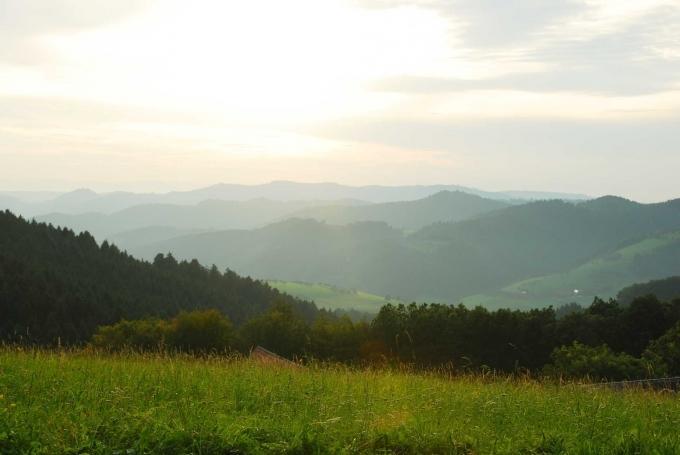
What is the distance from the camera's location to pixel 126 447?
7.47 m

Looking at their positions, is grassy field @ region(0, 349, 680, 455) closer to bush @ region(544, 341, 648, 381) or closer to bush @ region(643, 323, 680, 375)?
bush @ region(544, 341, 648, 381)

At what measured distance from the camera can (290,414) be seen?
902 cm

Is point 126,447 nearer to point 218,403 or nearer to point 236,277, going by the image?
point 218,403

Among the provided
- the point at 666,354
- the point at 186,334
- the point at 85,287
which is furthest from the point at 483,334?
the point at 85,287

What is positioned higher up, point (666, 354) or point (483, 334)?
point (666, 354)

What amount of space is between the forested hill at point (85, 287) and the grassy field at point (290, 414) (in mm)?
78038

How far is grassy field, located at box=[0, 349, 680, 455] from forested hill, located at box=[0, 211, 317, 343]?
78.0 meters

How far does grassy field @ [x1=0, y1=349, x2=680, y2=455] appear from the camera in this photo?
7.65m

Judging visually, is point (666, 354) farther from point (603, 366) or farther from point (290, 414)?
point (290, 414)

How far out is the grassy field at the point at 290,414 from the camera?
7.65 metres

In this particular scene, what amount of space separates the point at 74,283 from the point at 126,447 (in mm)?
114324

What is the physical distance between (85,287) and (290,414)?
4472 inches

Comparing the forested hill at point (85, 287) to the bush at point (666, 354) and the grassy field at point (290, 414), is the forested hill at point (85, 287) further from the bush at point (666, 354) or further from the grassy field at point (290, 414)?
the grassy field at point (290, 414)

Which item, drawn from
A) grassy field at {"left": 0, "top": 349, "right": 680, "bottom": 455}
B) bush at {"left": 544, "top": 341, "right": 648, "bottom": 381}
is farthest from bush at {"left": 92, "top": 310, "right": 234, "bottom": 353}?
grassy field at {"left": 0, "top": 349, "right": 680, "bottom": 455}
